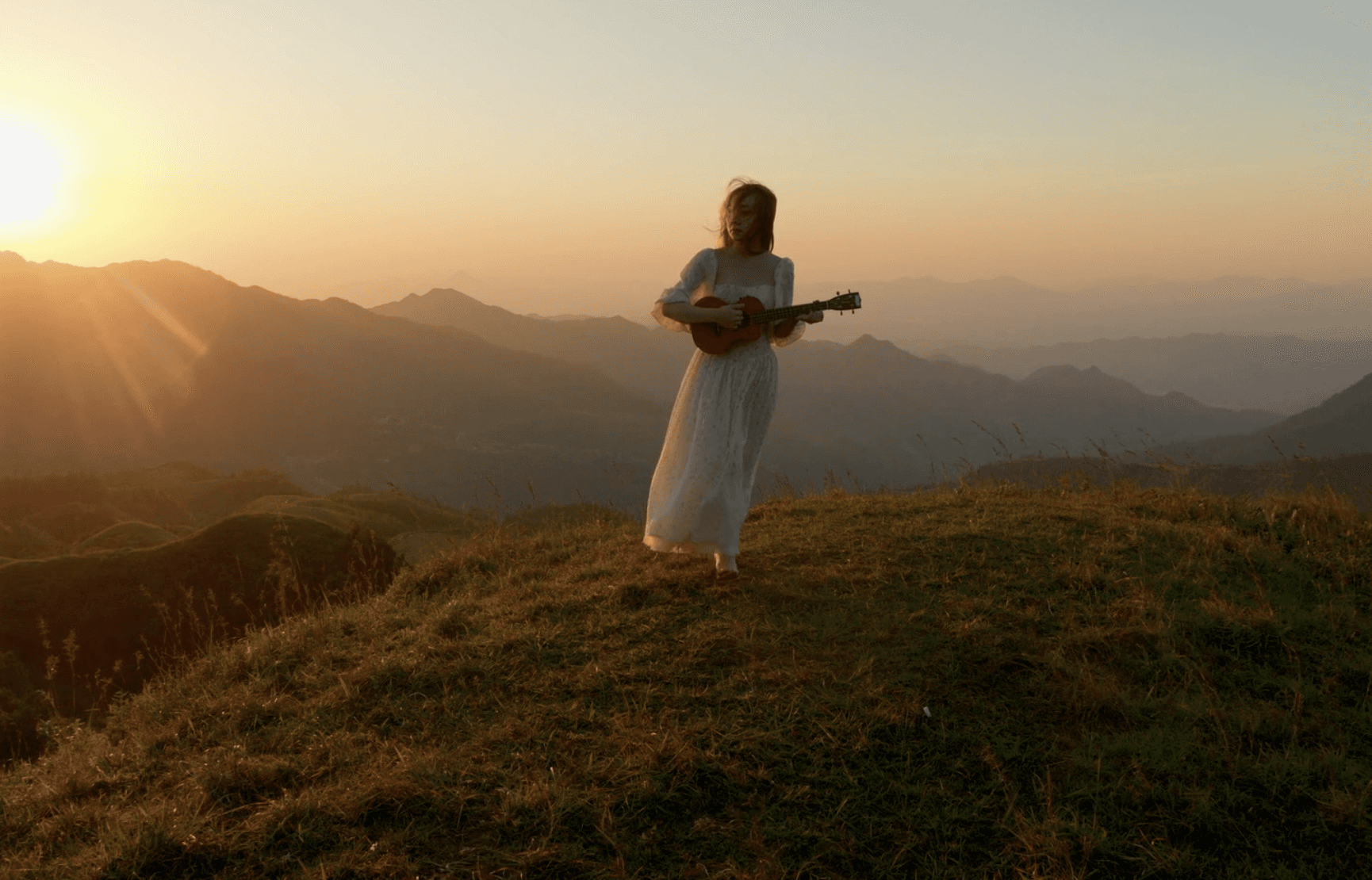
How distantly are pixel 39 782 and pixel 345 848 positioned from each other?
6.43 ft

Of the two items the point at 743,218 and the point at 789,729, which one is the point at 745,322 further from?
the point at 789,729

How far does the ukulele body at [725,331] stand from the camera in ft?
17.6

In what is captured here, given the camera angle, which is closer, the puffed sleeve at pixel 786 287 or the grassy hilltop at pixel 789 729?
the grassy hilltop at pixel 789 729

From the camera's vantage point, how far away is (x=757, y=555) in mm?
6148

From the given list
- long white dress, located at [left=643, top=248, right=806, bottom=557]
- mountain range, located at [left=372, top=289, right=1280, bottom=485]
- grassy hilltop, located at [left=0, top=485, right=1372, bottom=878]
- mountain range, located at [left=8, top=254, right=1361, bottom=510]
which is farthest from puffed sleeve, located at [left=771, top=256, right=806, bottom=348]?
mountain range, located at [left=372, top=289, right=1280, bottom=485]

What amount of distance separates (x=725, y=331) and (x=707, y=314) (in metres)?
0.18

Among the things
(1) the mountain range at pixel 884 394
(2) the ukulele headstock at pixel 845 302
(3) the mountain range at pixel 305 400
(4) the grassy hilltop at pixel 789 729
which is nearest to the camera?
(4) the grassy hilltop at pixel 789 729

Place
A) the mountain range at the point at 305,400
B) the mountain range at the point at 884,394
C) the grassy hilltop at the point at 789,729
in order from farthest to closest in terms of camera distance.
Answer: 1. the mountain range at the point at 884,394
2. the mountain range at the point at 305,400
3. the grassy hilltop at the point at 789,729

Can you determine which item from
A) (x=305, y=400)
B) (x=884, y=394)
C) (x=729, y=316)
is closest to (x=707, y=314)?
(x=729, y=316)

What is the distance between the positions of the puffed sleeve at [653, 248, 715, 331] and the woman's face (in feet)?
0.73

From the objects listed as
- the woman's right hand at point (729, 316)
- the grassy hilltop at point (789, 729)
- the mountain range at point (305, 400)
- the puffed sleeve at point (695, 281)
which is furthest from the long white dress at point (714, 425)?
the mountain range at point (305, 400)

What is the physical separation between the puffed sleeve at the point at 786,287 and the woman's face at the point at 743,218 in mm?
296

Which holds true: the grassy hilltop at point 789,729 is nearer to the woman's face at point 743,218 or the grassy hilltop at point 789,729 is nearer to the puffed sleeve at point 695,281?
the puffed sleeve at point 695,281

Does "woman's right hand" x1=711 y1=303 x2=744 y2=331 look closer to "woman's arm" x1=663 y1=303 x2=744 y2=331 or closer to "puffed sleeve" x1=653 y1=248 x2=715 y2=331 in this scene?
"woman's arm" x1=663 y1=303 x2=744 y2=331
